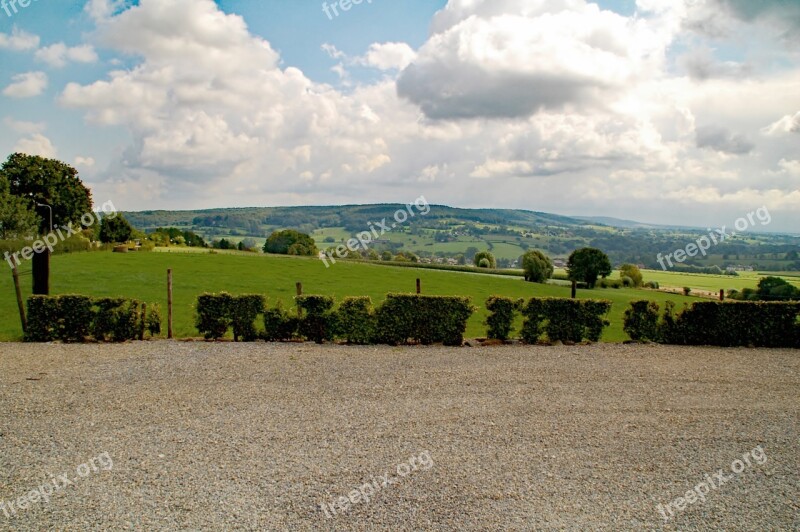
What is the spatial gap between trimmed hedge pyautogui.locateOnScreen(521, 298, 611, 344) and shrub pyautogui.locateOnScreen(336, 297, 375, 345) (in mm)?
4585

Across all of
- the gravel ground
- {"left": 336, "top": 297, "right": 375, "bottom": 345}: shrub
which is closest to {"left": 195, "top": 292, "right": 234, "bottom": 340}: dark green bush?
the gravel ground

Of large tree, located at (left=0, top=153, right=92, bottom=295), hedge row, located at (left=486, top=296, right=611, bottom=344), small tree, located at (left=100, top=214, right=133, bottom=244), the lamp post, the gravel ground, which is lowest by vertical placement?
the gravel ground

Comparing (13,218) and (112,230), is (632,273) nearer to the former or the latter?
(13,218)

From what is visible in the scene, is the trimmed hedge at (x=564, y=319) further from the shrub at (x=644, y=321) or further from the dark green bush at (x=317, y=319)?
the dark green bush at (x=317, y=319)

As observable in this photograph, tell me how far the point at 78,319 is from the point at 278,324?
540 centimetres

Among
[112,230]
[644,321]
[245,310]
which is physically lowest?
[644,321]

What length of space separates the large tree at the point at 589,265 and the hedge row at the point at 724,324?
39.3m

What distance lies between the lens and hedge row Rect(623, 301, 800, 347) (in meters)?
15.8

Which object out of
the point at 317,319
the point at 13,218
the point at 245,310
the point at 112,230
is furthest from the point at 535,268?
the point at 112,230

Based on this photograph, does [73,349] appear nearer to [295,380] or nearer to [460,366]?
[295,380]

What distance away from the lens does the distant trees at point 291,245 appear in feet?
229

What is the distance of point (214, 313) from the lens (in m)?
14.9

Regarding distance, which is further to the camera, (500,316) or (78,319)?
(500,316)

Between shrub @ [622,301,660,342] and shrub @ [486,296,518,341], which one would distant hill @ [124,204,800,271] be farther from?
shrub @ [486,296,518,341]
